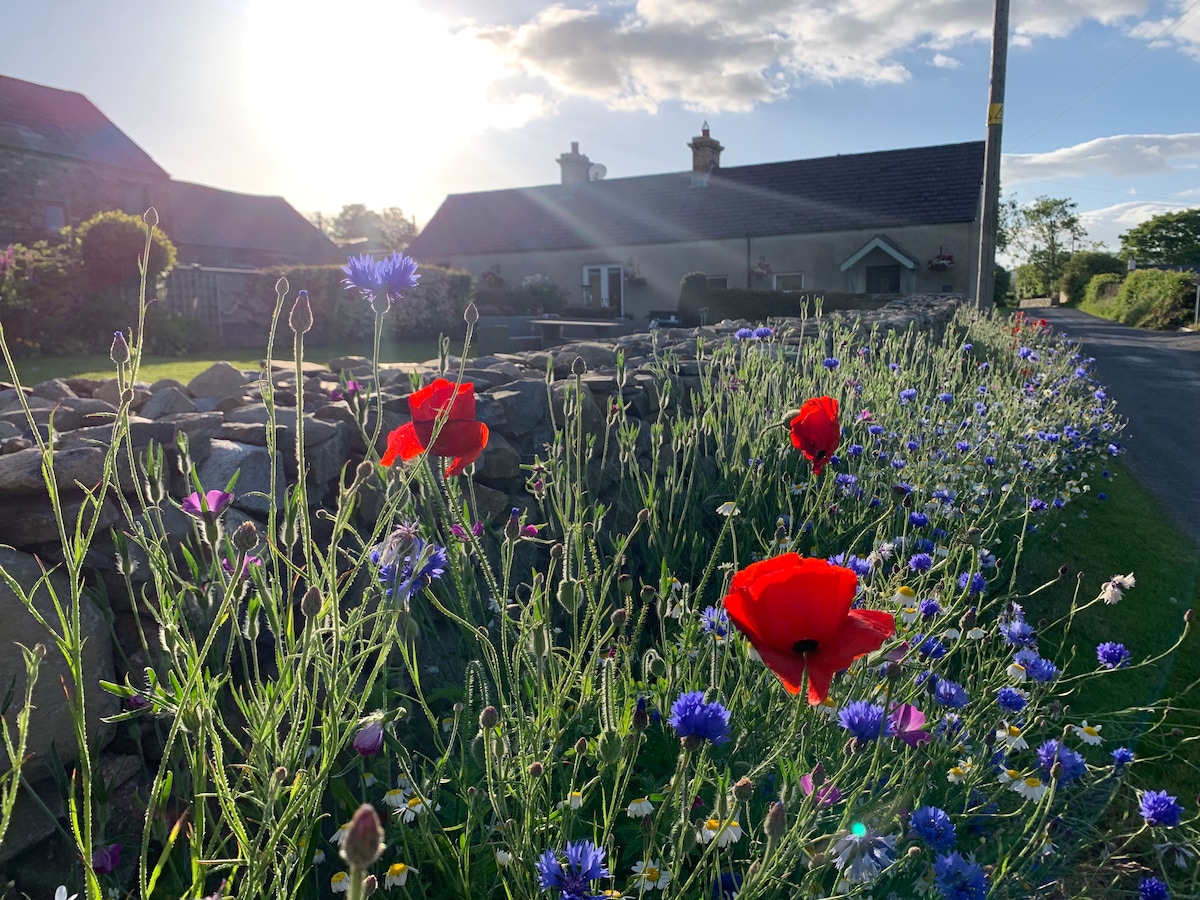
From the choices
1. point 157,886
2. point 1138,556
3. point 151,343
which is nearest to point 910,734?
point 157,886

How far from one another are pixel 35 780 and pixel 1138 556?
4.72 metres

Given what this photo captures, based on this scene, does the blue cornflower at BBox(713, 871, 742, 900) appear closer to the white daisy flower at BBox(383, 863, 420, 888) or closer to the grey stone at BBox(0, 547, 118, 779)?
the white daisy flower at BBox(383, 863, 420, 888)

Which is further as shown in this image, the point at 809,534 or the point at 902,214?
the point at 902,214

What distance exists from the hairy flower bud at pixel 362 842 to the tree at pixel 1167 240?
57531mm

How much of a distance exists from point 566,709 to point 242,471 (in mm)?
1146

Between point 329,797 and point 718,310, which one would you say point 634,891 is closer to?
point 329,797

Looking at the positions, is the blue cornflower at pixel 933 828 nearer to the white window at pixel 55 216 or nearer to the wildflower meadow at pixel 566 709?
the wildflower meadow at pixel 566 709

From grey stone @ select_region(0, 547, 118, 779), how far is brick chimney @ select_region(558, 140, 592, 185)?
2772cm

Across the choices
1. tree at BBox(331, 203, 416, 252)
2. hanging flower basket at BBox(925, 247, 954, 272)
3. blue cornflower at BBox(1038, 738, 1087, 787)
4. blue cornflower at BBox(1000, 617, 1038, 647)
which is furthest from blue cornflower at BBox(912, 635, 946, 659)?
tree at BBox(331, 203, 416, 252)

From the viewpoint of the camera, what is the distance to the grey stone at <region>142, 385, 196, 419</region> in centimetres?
286

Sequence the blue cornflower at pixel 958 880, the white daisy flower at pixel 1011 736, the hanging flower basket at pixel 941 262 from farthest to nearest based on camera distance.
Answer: the hanging flower basket at pixel 941 262, the white daisy flower at pixel 1011 736, the blue cornflower at pixel 958 880

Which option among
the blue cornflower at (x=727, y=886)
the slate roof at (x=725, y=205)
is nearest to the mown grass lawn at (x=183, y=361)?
the blue cornflower at (x=727, y=886)

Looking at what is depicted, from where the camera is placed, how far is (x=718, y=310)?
1630 centimetres

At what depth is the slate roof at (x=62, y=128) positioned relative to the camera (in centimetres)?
2034
